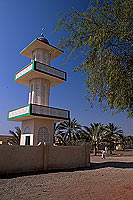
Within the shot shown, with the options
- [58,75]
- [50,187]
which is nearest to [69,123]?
[58,75]

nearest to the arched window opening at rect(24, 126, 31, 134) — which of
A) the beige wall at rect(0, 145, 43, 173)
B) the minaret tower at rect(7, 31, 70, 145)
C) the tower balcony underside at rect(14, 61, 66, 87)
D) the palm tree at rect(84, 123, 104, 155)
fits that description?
the minaret tower at rect(7, 31, 70, 145)

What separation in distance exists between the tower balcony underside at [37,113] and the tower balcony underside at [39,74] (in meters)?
3.30

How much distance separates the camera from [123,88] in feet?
20.1

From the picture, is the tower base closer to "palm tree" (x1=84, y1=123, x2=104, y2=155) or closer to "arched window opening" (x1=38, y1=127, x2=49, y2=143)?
"arched window opening" (x1=38, y1=127, x2=49, y2=143)

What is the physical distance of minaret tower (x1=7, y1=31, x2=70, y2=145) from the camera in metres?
16.8

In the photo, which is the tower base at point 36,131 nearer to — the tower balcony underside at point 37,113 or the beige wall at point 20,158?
the tower balcony underside at point 37,113

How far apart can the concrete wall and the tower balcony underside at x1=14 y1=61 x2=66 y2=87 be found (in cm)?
741

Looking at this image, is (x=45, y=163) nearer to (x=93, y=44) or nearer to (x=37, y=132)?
(x=37, y=132)

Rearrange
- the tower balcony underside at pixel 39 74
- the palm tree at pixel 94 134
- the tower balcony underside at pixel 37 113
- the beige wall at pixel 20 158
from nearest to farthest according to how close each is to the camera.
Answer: the beige wall at pixel 20 158 < the tower balcony underside at pixel 37 113 < the tower balcony underside at pixel 39 74 < the palm tree at pixel 94 134

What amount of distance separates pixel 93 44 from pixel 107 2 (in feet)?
4.92

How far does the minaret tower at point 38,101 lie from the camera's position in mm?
16750

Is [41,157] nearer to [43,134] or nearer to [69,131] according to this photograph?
[43,134]

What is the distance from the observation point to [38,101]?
703 inches

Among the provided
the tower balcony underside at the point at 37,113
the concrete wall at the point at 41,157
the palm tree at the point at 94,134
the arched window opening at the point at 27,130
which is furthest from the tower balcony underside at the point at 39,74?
the palm tree at the point at 94,134
